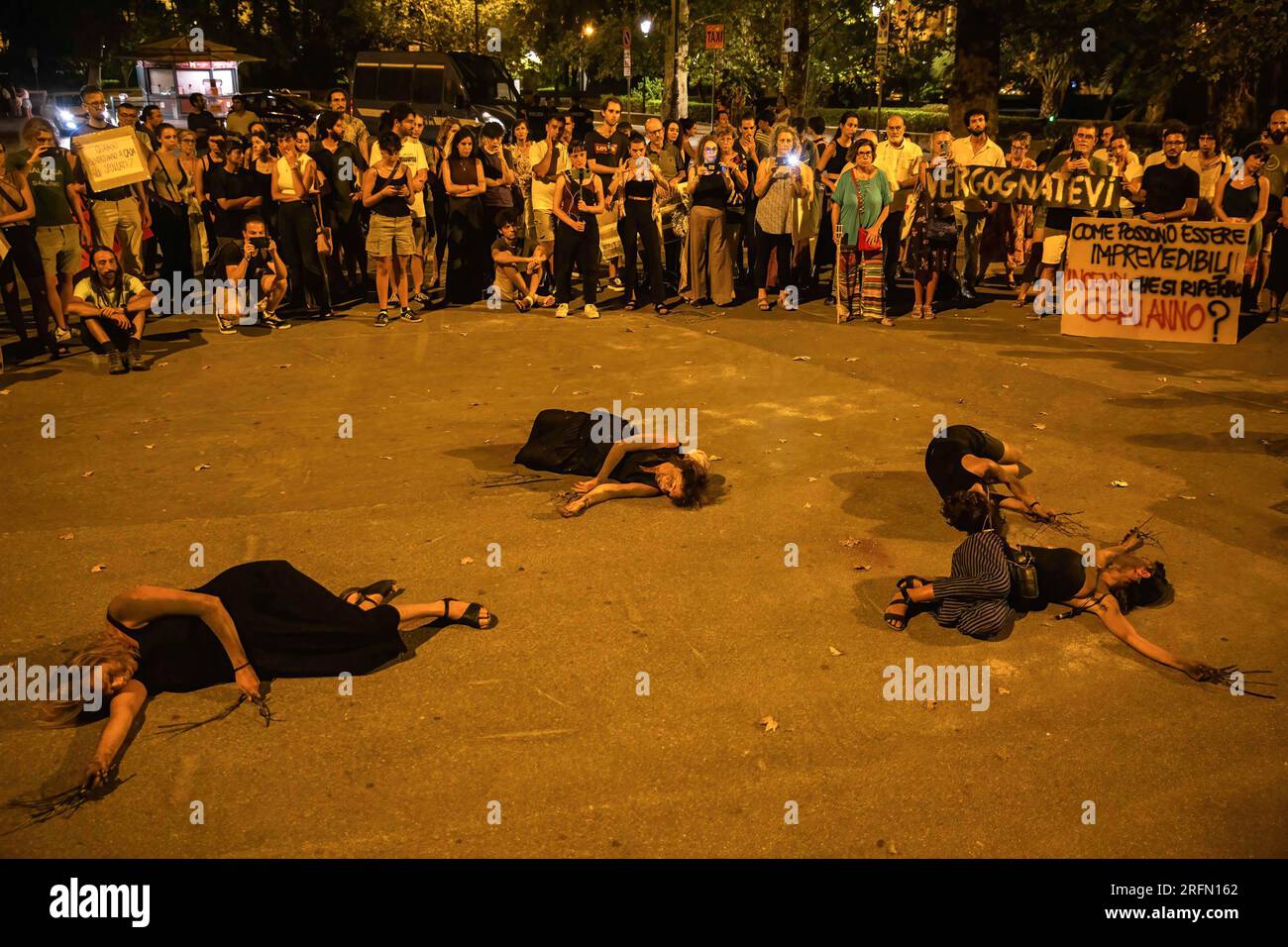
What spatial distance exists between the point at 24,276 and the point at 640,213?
601cm

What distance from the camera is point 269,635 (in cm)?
511

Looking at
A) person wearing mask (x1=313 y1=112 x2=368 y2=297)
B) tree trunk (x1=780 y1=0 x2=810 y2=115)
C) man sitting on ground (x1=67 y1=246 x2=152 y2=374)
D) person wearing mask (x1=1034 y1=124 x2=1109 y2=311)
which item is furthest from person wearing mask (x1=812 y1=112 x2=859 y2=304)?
tree trunk (x1=780 y1=0 x2=810 y2=115)

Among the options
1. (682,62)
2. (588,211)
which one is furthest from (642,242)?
(682,62)

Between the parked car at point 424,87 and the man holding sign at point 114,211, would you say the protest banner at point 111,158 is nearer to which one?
the man holding sign at point 114,211

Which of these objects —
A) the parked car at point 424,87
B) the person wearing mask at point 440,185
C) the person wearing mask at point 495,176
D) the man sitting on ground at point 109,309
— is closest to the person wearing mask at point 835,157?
the person wearing mask at point 495,176

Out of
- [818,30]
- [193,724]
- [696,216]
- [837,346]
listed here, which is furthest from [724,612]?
[818,30]

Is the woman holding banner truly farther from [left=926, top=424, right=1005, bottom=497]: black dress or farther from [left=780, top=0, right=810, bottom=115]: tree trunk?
[left=780, top=0, right=810, bottom=115]: tree trunk

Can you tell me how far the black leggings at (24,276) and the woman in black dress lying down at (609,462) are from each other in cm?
578

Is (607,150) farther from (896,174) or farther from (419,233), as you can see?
(896,174)

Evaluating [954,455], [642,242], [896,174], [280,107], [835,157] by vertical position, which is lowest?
[954,455]

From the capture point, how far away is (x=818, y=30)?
109 ft

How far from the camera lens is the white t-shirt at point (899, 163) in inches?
490

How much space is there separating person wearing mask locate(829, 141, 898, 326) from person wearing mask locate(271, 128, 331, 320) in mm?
5451

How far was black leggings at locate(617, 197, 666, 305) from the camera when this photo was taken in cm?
1255
